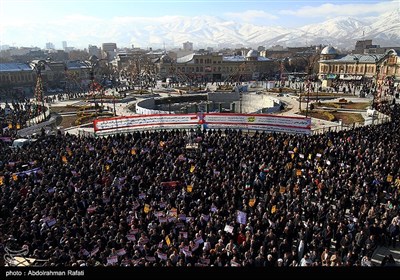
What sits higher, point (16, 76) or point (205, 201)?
point (16, 76)

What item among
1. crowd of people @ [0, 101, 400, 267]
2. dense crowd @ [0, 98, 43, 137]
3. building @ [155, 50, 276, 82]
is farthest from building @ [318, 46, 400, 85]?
dense crowd @ [0, 98, 43, 137]

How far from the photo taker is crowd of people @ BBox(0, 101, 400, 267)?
35.3ft

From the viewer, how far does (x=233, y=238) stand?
464 inches

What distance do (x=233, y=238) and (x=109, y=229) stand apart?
14.6 ft

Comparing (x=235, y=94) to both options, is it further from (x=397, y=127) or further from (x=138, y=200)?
(x=138, y=200)

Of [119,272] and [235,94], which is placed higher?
[119,272]

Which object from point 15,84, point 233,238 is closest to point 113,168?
point 233,238

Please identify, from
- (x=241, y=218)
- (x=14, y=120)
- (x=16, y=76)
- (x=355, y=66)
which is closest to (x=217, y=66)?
(x=355, y=66)

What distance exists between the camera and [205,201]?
14250 mm

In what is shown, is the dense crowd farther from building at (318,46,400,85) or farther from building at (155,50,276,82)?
building at (318,46,400,85)

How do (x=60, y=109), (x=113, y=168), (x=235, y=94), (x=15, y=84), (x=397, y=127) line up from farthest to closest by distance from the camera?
1. (x=15, y=84)
2. (x=235, y=94)
3. (x=60, y=109)
4. (x=397, y=127)
5. (x=113, y=168)

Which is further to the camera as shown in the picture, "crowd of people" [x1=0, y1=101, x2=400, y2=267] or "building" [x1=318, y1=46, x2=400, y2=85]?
"building" [x1=318, y1=46, x2=400, y2=85]

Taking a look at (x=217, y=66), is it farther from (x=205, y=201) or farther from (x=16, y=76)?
(x=205, y=201)

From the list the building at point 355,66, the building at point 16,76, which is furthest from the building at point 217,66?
the building at point 16,76
